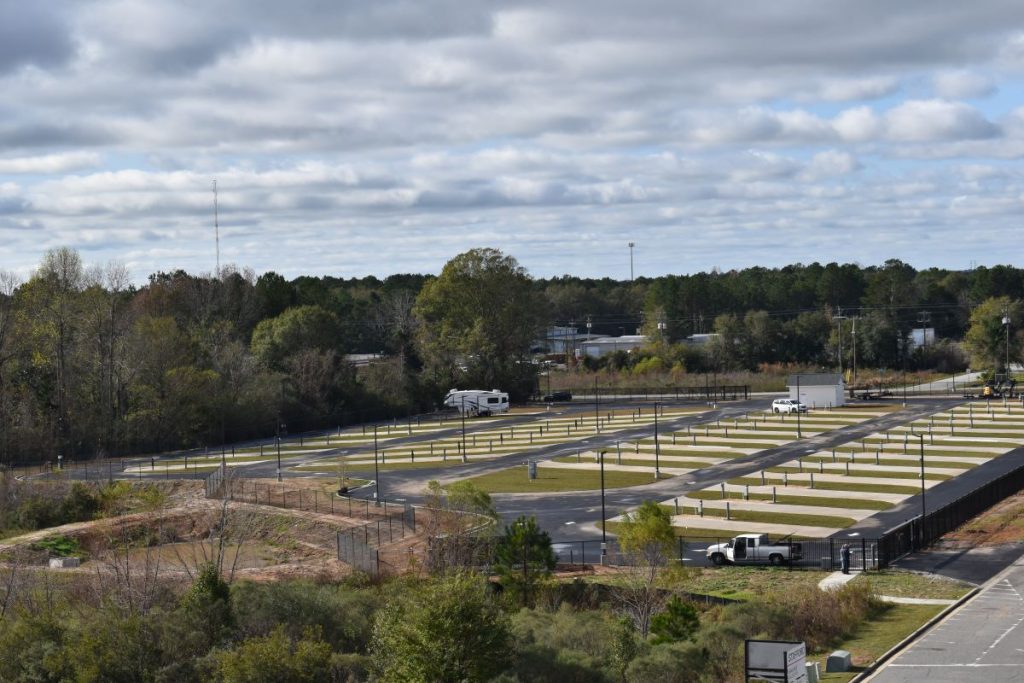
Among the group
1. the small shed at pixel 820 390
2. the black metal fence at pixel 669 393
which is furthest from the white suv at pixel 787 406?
the black metal fence at pixel 669 393

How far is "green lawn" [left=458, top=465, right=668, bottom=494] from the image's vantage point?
69312 millimetres

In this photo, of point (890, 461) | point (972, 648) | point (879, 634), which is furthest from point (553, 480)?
point (972, 648)

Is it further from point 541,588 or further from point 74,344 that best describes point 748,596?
point 74,344

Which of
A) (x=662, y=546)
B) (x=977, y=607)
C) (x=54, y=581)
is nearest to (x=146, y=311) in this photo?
(x=54, y=581)

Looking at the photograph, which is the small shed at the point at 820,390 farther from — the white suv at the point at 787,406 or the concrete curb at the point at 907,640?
the concrete curb at the point at 907,640

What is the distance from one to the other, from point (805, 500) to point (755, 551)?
1405 centimetres

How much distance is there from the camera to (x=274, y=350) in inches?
4781

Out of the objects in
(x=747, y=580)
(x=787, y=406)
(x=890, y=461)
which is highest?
(x=787, y=406)

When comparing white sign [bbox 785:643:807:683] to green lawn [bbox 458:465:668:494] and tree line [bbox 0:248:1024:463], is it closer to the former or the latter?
green lawn [bbox 458:465:668:494]

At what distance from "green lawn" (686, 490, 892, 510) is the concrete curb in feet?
58.4

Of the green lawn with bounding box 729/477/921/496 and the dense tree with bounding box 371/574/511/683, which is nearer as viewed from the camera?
the dense tree with bounding box 371/574/511/683

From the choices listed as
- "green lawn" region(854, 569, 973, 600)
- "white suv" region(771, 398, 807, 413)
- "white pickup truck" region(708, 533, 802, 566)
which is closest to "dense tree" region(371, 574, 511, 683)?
"green lawn" region(854, 569, 973, 600)

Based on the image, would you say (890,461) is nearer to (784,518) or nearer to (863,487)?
A: (863,487)

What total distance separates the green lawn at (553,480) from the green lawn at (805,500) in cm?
584
